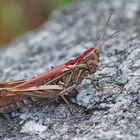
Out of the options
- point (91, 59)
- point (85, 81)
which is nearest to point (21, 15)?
point (85, 81)

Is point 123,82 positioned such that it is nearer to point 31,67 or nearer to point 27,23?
point 31,67

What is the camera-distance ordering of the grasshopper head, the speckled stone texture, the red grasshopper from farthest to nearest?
the grasshopper head
the red grasshopper
the speckled stone texture

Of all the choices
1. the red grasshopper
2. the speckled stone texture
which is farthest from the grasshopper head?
the speckled stone texture

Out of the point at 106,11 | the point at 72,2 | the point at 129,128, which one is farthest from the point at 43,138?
the point at 72,2

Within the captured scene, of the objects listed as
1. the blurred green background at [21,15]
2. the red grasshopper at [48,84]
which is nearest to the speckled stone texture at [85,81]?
the red grasshopper at [48,84]

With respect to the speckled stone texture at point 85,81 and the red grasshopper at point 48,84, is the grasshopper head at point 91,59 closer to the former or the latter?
the red grasshopper at point 48,84

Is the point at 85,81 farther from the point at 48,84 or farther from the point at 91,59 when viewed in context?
the point at 48,84

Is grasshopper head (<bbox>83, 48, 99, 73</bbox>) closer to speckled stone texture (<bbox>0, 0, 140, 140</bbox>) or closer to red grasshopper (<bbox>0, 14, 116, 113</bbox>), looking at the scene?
red grasshopper (<bbox>0, 14, 116, 113</bbox>)
